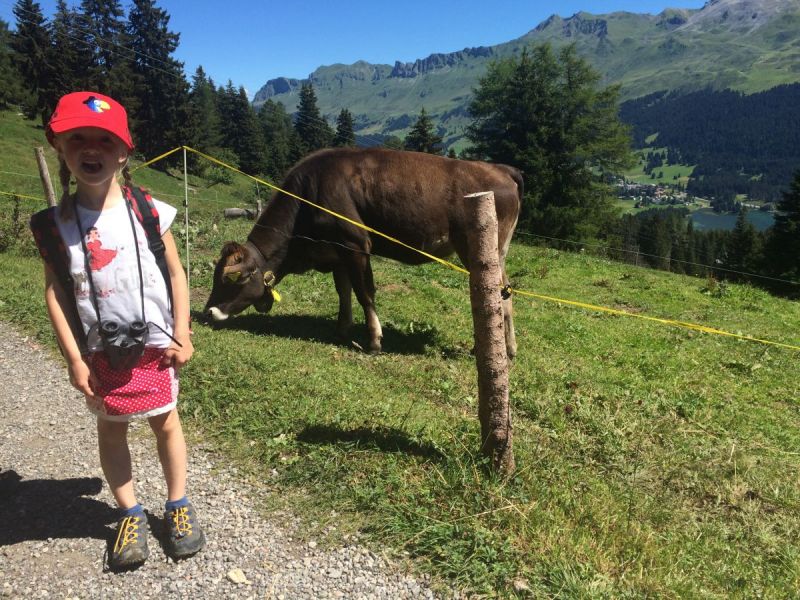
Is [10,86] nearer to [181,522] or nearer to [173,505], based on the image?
[173,505]

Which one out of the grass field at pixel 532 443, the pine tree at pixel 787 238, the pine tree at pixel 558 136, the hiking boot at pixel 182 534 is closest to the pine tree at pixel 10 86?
the pine tree at pixel 558 136

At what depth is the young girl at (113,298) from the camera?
2787 mm

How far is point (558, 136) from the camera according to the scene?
44.1 metres

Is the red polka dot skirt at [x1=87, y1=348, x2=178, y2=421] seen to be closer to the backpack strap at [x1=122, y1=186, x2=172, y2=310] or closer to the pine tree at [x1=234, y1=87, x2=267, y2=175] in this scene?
the backpack strap at [x1=122, y1=186, x2=172, y2=310]

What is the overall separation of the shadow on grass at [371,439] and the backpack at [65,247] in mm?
2235

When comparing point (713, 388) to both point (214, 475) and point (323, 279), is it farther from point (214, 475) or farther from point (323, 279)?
point (323, 279)

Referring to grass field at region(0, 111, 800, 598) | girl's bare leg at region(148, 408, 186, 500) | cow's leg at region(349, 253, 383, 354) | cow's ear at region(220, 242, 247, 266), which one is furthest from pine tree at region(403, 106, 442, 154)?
A: girl's bare leg at region(148, 408, 186, 500)

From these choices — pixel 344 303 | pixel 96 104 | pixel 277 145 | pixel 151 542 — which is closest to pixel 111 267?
pixel 96 104

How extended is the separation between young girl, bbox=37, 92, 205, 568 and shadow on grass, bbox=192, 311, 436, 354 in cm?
512

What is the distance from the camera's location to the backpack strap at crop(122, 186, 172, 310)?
3.05m

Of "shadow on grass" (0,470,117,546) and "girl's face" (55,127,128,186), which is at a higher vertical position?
"girl's face" (55,127,128,186)

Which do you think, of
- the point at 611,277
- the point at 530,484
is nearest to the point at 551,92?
the point at 611,277

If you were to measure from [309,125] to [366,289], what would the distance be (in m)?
60.5

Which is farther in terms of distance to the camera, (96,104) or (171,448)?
(171,448)
